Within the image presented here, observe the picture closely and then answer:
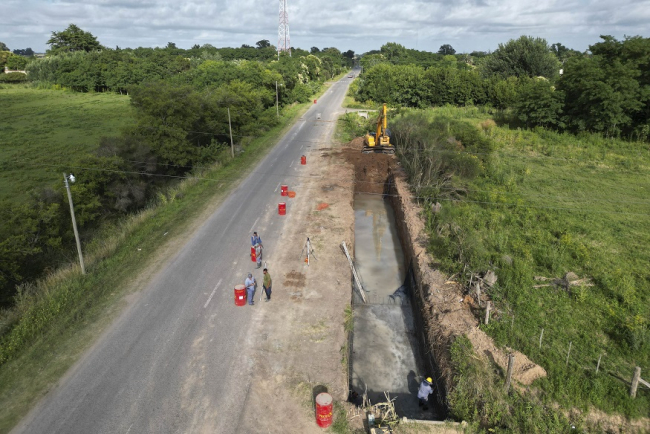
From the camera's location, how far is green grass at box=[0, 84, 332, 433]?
35.9 ft

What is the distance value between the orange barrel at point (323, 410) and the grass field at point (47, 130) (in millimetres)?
19854

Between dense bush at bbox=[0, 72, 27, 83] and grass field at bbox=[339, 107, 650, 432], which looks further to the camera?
dense bush at bbox=[0, 72, 27, 83]

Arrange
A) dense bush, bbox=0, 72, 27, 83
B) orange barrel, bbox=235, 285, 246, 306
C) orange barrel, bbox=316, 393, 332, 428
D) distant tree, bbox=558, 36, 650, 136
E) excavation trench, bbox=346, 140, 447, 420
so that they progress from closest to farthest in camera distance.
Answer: orange barrel, bbox=316, 393, 332, 428 → excavation trench, bbox=346, 140, 447, 420 → orange barrel, bbox=235, 285, 246, 306 → distant tree, bbox=558, 36, 650, 136 → dense bush, bbox=0, 72, 27, 83

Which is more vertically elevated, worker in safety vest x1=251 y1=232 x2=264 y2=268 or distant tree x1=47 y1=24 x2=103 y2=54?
distant tree x1=47 y1=24 x2=103 y2=54

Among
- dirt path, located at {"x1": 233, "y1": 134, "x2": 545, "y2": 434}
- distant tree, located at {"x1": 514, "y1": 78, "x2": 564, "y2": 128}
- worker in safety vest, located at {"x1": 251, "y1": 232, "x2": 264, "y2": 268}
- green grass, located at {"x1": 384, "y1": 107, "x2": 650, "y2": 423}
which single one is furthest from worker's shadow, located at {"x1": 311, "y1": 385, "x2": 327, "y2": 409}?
distant tree, located at {"x1": 514, "y1": 78, "x2": 564, "y2": 128}

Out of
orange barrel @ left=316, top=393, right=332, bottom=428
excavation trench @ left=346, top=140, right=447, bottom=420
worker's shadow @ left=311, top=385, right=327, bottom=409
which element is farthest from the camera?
excavation trench @ left=346, top=140, right=447, bottom=420

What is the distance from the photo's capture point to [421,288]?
51.6 feet

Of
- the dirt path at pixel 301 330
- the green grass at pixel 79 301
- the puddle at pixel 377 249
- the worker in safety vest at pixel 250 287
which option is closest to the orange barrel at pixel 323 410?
the dirt path at pixel 301 330

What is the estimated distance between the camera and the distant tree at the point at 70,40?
9738cm

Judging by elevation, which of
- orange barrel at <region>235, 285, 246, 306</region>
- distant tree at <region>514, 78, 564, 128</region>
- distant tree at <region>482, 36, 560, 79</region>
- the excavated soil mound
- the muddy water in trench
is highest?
distant tree at <region>482, 36, 560, 79</region>

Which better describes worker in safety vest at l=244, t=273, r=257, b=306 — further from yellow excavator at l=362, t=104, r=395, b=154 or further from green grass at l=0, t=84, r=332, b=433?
yellow excavator at l=362, t=104, r=395, b=154

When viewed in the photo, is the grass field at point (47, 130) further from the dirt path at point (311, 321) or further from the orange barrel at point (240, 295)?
the dirt path at point (311, 321)

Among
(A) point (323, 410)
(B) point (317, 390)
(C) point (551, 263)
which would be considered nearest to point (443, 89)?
(C) point (551, 263)

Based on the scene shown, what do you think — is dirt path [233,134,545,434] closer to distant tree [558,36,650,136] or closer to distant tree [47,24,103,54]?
distant tree [558,36,650,136]
